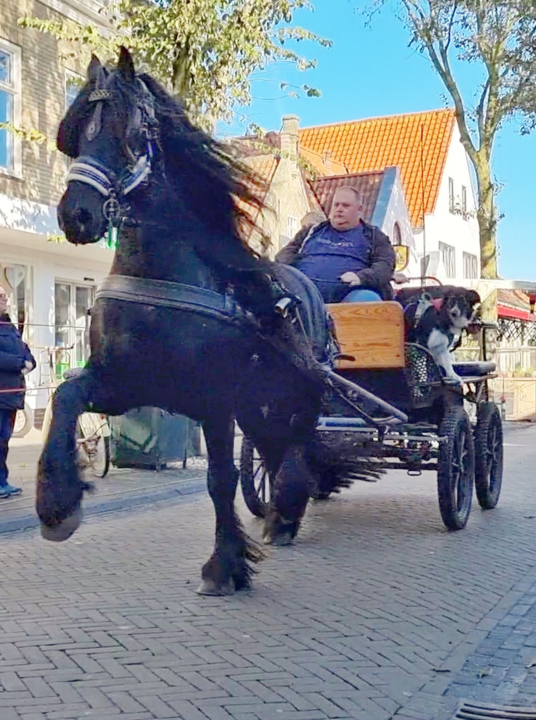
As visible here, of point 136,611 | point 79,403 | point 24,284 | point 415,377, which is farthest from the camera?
point 24,284

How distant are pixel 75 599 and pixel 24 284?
39.6 ft

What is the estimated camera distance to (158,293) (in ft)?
15.7

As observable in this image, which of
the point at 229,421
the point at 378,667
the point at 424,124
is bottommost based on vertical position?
the point at 378,667

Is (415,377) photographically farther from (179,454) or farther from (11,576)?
(179,454)

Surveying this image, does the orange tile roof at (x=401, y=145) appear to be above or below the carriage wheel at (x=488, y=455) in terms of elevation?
above

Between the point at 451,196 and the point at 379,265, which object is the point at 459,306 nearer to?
the point at 379,265

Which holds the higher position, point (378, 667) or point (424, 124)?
point (424, 124)

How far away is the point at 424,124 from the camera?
38469 mm

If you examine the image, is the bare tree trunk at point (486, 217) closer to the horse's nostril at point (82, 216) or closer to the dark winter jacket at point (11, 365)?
the dark winter jacket at point (11, 365)

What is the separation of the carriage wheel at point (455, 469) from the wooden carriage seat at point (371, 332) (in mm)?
681

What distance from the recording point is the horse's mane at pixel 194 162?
14.9 ft

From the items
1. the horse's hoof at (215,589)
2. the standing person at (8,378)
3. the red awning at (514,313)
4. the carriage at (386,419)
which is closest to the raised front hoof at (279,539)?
the carriage at (386,419)

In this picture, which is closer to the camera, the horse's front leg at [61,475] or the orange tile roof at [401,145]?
the horse's front leg at [61,475]

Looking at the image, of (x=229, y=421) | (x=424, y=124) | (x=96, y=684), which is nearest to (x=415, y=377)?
(x=229, y=421)
